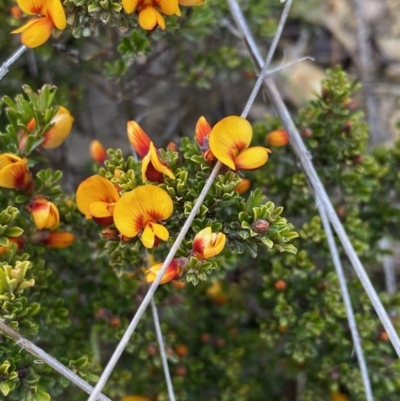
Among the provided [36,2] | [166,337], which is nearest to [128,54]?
[36,2]

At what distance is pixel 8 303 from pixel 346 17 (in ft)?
8.59

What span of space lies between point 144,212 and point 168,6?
533 mm

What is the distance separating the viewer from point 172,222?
4.45ft

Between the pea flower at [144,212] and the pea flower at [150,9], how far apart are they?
1.41 ft

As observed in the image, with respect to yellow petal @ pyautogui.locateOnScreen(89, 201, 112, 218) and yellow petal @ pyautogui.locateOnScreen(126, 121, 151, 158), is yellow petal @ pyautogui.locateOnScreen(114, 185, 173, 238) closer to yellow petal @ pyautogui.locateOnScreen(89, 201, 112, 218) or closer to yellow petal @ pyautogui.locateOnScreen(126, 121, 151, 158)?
yellow petal @ pyautogui.locateOnScreen(89, 201, 112, 218)

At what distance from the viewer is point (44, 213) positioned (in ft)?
4.58

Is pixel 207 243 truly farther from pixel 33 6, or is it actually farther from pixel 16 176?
pixel 33 6

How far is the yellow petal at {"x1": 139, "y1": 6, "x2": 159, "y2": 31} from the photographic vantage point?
1366 millimetres

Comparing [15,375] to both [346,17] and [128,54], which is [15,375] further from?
[346,17]

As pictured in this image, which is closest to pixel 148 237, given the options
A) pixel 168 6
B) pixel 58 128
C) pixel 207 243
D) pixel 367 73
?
pixel 207 243

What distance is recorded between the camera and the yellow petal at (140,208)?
1.23m

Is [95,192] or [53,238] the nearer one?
[95,192]

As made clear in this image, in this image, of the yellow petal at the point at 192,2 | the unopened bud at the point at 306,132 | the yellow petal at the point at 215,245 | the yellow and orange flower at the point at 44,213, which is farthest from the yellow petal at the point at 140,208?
the unopened bud at the point at 306,132

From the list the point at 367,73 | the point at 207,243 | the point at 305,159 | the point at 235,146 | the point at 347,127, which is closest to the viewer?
the point at 207,243
